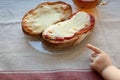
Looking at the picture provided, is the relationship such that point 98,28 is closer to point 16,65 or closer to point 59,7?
point 59,7

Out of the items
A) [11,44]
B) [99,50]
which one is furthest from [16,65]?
[99,50]

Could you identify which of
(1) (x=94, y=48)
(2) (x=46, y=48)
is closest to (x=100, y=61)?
(1) (x=94, y=48)

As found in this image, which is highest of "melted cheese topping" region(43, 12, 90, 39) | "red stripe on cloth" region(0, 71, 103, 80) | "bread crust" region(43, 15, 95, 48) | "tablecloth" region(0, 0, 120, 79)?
"melted cheese topping" region(43, 12, 90, 39)

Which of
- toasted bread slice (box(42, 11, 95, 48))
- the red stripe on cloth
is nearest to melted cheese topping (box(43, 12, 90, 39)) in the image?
toasted bread slice (box(42, 11, 95, 48))

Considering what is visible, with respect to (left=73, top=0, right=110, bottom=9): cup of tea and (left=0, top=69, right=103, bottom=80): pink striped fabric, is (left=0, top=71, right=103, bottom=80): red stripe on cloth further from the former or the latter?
(left=73, top=0, right=110, bottom=9): cup of tea

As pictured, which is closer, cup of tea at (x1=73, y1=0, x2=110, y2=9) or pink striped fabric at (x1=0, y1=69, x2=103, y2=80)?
pink striped fabric at (x1=0, y1=69, x2=103, y2=80)

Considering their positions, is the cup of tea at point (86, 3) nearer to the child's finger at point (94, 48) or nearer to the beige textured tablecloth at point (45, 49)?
the beige textured tablecloth at point (45, 49)

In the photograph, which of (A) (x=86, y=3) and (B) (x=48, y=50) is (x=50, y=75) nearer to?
(B) (x=48, y=50)

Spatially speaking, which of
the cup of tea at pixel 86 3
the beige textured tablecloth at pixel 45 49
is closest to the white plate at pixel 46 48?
the beige textured tablecloth at pixel 45 49
